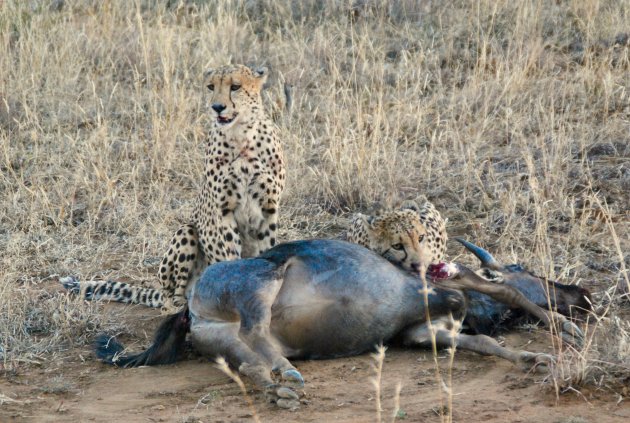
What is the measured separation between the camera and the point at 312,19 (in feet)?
32.4

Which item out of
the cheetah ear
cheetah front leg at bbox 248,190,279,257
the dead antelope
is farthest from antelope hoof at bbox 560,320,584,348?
cheetah front leg at bbox 248,190,279,257

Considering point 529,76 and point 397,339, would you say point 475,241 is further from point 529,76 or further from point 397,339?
point 529,76

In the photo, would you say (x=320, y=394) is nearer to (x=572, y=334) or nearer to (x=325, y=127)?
(x=572, y=334)

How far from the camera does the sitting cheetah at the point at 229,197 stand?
19.4 feet

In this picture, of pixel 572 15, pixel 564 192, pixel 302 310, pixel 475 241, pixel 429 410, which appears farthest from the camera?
pixel 572 15

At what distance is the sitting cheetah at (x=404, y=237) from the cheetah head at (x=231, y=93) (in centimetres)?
88

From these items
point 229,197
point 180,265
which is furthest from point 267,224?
point 180,265

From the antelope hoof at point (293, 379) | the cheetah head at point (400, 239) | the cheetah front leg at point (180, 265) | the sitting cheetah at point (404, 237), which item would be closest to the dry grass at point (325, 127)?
the cheetah front leg at point (180, 265)

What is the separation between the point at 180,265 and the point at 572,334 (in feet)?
7.49

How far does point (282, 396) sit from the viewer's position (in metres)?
4.05

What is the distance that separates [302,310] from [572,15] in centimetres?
575

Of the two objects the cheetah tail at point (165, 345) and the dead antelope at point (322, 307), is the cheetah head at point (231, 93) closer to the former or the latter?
the dead antelope at point (322, 307)

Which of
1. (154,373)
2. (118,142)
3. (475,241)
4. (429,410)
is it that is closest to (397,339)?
(429,410)

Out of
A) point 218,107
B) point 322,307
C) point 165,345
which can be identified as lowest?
point 165,345
